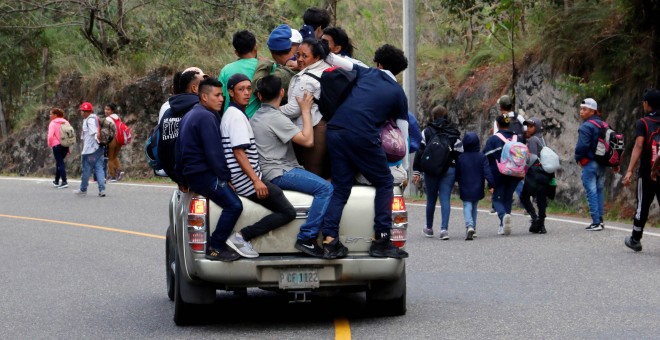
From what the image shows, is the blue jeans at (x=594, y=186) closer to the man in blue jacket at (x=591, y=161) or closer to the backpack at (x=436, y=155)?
the man in blue jacket at (x=591, y=161)

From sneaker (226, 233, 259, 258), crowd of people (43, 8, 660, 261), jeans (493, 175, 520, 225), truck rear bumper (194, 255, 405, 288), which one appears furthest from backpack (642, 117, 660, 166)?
sneaker (226, 233, 259, 258)

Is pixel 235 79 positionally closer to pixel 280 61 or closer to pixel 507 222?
pixel 280 61

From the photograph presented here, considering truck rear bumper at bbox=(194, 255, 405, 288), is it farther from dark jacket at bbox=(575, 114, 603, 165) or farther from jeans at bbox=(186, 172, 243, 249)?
dark jacket at bbox=(575, 114, 603, 165)

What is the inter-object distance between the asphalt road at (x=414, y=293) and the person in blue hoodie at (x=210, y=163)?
0.76 meters

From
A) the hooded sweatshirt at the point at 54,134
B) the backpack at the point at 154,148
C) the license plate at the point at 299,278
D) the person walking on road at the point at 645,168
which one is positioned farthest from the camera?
the hooded sweatshirt at the point at 54,134

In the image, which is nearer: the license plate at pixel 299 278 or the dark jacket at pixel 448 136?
the license plate at pixel 299 278

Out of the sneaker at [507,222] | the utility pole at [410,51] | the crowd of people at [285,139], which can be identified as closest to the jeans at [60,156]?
the utility pole at [410,51]

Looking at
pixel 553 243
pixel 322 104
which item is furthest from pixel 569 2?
pixel 322 104

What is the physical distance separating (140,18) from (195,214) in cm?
3189

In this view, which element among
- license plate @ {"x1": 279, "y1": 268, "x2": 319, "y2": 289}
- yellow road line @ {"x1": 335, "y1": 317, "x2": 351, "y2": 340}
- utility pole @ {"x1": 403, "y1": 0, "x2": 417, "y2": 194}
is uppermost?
utility pole @ {"x1": 403, "y1": 0, "x2": 417, "y2": 194}

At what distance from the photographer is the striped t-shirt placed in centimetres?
942

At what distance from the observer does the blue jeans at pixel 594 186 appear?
55.3 ft

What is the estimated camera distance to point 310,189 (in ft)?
31.2

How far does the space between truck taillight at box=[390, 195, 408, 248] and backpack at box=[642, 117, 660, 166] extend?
5189mm
